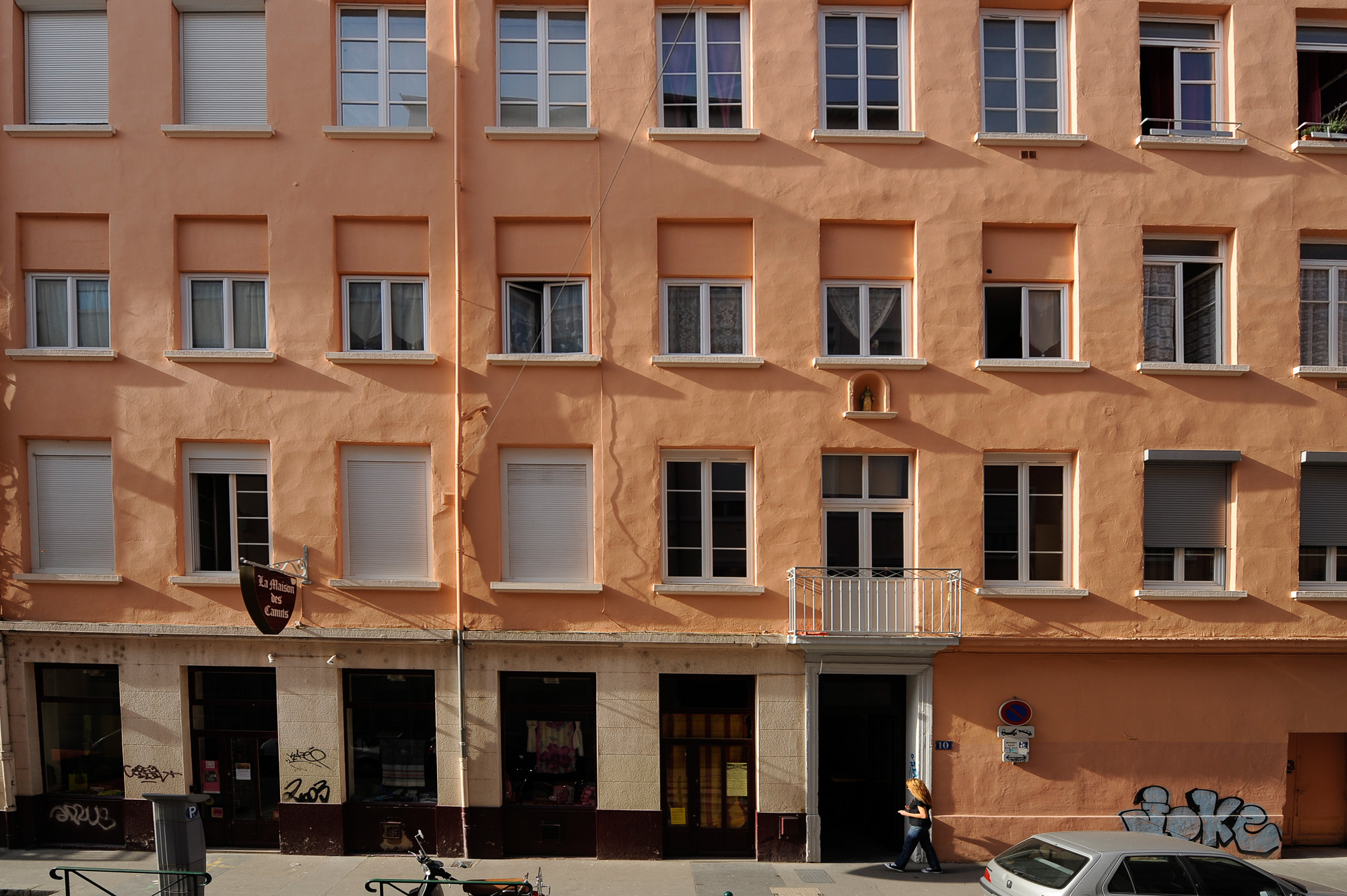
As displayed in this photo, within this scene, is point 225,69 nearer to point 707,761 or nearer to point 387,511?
point 387,511

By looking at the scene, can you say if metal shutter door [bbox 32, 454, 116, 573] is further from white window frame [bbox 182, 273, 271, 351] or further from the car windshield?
the car windshield

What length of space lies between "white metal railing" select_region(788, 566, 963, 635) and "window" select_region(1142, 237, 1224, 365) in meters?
4.73

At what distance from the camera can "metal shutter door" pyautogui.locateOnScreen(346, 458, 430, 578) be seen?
1212cm

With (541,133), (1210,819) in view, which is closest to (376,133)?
(541,133)

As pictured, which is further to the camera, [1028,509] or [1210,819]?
[1028,509]

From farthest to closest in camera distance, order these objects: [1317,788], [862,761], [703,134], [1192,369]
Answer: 1. [862,761]
2. [1317,788]
3. [703,134]
4. [1192,369]

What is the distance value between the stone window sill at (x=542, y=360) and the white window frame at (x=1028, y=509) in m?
5.97

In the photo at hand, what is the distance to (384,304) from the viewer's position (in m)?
12.2

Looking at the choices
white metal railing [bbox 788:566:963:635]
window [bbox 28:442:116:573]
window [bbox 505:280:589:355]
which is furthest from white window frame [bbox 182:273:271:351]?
white metal railing [bbox 788:566:963:635]

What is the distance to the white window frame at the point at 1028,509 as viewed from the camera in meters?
12.0

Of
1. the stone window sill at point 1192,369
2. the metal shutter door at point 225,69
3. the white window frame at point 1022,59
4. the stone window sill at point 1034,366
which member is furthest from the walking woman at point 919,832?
the metal shutter door at point 225,69

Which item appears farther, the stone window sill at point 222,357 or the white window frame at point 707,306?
the white window frame at point 707,306

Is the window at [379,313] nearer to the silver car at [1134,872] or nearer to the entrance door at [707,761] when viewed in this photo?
the entrance door at [707,761]

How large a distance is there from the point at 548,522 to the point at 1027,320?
25.3ft
